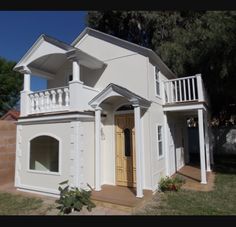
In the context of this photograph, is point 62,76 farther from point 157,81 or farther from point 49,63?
point 157,81

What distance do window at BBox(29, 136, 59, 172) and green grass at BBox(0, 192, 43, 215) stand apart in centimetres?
137

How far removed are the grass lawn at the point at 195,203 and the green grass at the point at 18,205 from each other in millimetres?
3281

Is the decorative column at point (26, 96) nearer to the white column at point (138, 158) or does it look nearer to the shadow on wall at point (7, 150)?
the shadow on wall at point (7, 150)

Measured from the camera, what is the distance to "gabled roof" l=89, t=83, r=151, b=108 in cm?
737

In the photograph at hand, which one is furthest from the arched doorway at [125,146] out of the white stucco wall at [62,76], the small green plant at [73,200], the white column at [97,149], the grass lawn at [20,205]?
the white stucco wall at [62,76]

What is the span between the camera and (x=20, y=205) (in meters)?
7.08

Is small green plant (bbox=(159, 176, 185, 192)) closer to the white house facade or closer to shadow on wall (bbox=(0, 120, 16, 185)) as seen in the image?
the white house facade

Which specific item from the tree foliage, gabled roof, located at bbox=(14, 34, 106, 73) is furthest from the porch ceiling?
the tree foliage

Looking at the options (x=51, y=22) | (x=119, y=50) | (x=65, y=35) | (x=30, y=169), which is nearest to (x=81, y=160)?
(x=30, y=169)

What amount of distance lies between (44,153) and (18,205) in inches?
106

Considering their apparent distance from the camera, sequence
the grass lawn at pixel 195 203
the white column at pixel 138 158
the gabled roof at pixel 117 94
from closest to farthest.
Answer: the grass lawn at pixel 195 203
the white column at pixel 138 158
the gabled roof at pixel 117 94

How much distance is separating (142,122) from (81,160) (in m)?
2.62

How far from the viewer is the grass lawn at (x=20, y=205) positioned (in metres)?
6.51
